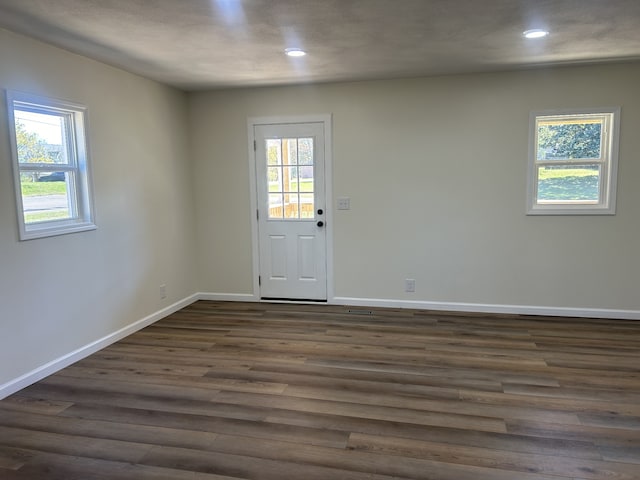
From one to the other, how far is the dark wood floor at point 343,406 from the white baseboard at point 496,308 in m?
0.12

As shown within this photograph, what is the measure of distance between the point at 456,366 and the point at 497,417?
754 millimetres

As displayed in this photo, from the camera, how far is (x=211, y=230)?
545cm

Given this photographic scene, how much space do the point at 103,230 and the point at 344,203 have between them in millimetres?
2407

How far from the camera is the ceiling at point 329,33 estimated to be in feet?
8.87

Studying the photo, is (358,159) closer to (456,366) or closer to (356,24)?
(356,24)

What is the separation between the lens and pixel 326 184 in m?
5.04

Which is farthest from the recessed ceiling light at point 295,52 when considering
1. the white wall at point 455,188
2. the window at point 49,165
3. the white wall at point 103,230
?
the window at point 49,165

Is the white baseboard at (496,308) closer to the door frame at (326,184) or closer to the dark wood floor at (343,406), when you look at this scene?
the dark wood floor at (343,406)

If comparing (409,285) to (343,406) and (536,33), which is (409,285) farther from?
(536,33)

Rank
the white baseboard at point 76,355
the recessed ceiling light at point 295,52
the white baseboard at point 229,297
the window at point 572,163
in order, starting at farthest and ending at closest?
the white baseboard at point 229,297, the window at point 572,163, the recessed ceiling light at point 295,52, the white baseboard at point 76,355

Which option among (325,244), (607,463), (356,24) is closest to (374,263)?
(325,244)

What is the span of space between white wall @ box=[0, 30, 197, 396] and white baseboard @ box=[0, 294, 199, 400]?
0.03 meters

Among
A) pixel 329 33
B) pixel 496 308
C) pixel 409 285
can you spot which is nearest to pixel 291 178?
pixel 409 285

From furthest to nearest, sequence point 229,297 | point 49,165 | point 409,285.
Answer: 1. point 229,297
2. point 409,285
3. point 49,165
